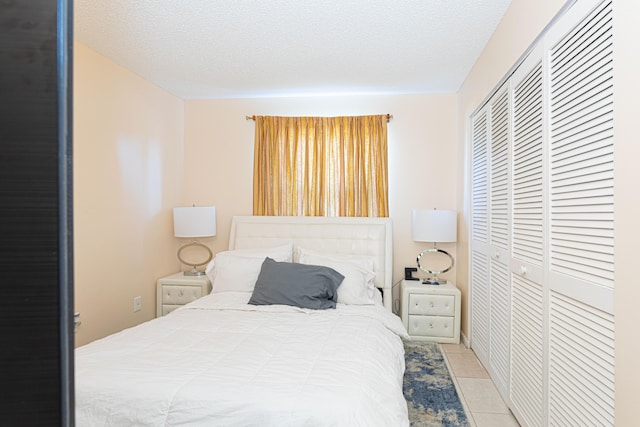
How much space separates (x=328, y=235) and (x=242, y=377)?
2338mm

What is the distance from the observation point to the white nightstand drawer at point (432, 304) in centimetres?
370

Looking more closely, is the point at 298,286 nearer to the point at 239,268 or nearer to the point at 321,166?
the point at 239,268

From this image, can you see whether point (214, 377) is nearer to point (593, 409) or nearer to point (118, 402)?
point (118, 402)

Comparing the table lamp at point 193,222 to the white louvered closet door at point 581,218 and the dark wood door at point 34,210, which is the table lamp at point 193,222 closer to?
the white louvered closet door at point 581,218

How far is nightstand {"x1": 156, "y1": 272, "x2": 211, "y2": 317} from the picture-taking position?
12.8ft

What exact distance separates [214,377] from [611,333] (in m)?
1.50

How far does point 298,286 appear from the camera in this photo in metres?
3.09

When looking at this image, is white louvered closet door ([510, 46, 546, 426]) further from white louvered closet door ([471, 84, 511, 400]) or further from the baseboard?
the baseboard

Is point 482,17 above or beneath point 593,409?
above

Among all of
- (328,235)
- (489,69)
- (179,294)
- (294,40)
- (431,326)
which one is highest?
(294,40)

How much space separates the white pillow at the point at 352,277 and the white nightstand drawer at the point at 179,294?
1.08 m

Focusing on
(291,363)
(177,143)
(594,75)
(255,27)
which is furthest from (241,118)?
(594,75)

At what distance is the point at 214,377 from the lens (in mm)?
1764

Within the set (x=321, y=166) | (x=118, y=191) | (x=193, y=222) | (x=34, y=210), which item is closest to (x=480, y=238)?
(x=321, y=166)
